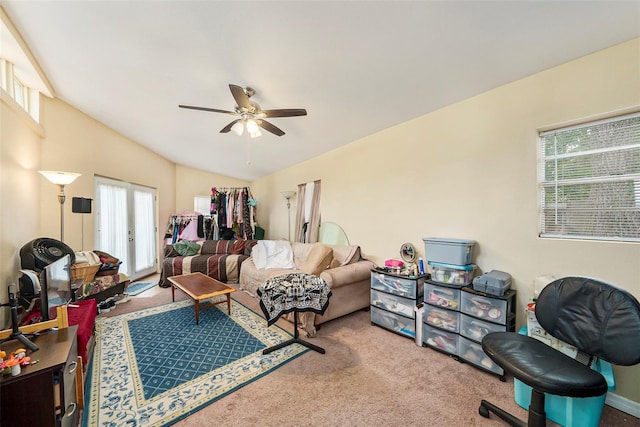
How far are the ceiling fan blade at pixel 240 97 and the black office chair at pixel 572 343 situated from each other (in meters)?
2.63

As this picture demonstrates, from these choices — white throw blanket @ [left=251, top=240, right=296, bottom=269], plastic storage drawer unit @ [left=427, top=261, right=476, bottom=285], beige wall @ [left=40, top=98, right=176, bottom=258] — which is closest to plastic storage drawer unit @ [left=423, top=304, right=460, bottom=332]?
plastic storage drawer unit @ [left=427, top=261, right=476, bottom=285]

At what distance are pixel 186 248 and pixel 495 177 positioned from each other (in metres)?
5.18

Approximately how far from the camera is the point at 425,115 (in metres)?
2.69

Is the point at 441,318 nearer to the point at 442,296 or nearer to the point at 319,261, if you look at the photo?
the point at 442,296

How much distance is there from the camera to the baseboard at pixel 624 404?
1.53 metres

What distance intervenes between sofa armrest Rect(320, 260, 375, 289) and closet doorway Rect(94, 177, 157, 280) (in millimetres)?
3875

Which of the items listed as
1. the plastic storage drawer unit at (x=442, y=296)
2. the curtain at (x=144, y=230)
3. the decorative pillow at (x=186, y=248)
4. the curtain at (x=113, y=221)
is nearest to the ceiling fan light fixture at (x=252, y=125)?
the plastic storage drawer unit at (x=442, y=296)

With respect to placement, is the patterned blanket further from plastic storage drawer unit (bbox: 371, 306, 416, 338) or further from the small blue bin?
the small blue bin

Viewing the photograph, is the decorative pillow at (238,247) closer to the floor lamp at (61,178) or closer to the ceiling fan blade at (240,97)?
the floor lamp at (61,178)

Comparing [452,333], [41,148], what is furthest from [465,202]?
[41,148]

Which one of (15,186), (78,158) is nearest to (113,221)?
(78,158)

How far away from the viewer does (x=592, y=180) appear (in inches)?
69.6

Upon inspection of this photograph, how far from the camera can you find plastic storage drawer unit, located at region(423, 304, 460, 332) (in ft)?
6.97

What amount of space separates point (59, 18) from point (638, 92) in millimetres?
4251
